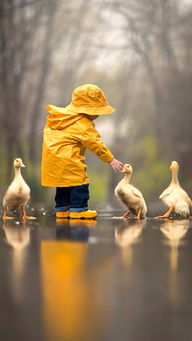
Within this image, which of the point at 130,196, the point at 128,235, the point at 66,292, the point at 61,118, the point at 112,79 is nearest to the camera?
the point at 66,292

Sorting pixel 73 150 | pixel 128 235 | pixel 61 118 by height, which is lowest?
pixel 128 235

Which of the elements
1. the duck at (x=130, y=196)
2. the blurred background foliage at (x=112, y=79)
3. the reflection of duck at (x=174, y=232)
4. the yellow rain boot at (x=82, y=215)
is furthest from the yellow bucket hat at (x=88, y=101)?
the blurred background foliage at (x=112, y=79)

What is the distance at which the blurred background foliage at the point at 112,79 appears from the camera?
13.7 m

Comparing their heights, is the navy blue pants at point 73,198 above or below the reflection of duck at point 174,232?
above

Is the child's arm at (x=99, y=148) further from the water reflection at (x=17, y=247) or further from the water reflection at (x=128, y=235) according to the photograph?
the water reflection at (x=17, y=247)

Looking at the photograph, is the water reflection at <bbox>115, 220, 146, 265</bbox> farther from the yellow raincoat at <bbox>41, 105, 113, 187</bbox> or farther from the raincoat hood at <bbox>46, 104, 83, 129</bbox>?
the raincoat hood at <bbox>46, 104, 83, 129</bbox>

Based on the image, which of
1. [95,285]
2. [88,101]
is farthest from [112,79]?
[95,285]

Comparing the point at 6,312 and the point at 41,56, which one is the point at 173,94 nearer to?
the point at 41,56

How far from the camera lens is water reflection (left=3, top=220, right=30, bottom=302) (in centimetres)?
382

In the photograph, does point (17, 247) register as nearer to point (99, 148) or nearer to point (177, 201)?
point (99, 148)

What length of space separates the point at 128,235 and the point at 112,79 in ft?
30.4

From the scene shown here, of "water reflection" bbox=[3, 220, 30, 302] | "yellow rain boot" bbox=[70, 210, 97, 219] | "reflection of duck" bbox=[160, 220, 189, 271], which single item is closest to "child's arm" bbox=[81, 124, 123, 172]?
"yellow rain boot" bbox=[70, 210, 97, 219]

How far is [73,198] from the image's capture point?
7.20 meters

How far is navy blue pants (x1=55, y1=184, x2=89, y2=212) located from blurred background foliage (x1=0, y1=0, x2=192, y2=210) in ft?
17.7
